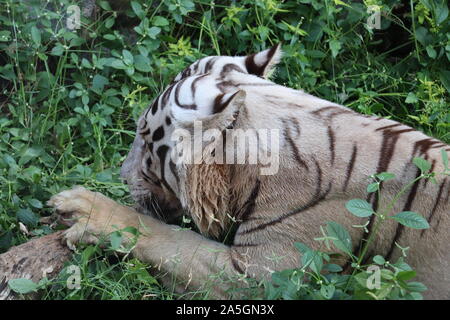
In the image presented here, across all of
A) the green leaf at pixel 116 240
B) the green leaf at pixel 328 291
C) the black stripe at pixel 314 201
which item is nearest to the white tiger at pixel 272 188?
the black stripe at pixel 314 201

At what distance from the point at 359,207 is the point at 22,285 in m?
1.02

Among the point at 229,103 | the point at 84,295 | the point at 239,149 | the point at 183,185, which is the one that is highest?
the point at 229,103

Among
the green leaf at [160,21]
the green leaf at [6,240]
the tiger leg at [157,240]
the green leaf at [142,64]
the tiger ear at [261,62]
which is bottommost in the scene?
the green leaf at [6,240]

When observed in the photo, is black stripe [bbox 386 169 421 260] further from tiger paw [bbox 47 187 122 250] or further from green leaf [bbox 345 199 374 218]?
tiger paw [bbox 47 187 122 250]

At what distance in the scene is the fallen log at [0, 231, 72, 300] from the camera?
2.61 metres

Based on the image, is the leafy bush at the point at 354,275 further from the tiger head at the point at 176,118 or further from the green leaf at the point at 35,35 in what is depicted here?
the green leaf at the point at 35,35

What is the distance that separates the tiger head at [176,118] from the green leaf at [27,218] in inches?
14.2

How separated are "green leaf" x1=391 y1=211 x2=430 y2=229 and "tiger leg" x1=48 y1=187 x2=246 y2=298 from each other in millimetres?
561

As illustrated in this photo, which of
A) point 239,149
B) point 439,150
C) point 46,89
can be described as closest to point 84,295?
point 239,149

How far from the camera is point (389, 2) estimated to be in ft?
13.2

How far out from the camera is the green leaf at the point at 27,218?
3010 mm

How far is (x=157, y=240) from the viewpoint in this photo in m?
2.71

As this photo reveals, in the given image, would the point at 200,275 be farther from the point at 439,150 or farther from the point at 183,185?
the point at 439,150

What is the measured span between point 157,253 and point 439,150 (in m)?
0.94
